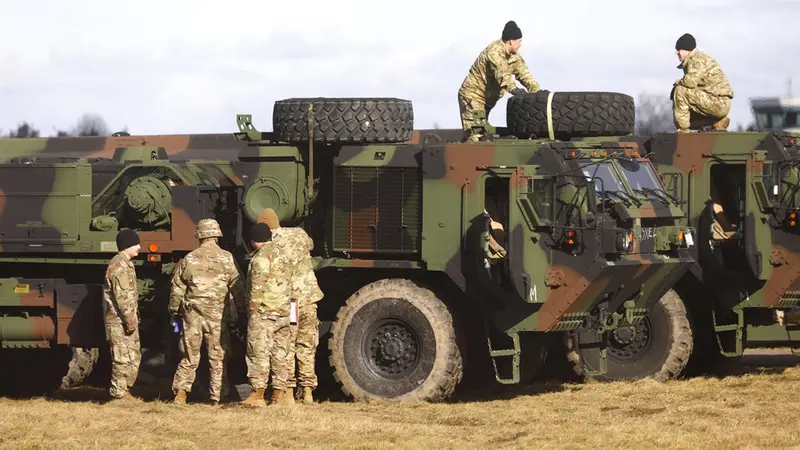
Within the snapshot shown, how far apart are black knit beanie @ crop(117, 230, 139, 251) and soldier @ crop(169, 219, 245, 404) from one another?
0.49 m

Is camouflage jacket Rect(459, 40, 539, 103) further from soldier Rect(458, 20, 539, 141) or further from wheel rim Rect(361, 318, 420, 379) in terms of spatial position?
wheel rim Rect(361, 318, 420, 379)

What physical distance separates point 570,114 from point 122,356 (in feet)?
17.0

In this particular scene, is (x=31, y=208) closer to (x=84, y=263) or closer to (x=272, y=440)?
(x=84, y=263)

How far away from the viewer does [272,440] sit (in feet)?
44.4

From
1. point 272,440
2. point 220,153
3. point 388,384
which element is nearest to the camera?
point 272,440

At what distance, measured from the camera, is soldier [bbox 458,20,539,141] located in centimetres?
1947

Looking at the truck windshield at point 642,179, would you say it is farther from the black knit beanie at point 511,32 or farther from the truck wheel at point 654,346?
the black knit beanie at point 511,32

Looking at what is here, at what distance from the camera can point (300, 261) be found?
53.2ft

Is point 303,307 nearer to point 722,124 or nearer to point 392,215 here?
point 392,215

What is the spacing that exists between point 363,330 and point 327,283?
3.30 feet

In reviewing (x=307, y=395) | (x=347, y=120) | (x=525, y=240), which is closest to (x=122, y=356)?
(x=307, y=395)

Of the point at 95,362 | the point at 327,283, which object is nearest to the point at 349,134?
the point at 327,283

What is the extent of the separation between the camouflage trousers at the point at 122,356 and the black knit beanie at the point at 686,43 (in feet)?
23.7

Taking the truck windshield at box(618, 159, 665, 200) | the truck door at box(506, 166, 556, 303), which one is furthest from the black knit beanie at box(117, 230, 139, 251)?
the truck windshield at box(618, 159, 665, 200)
